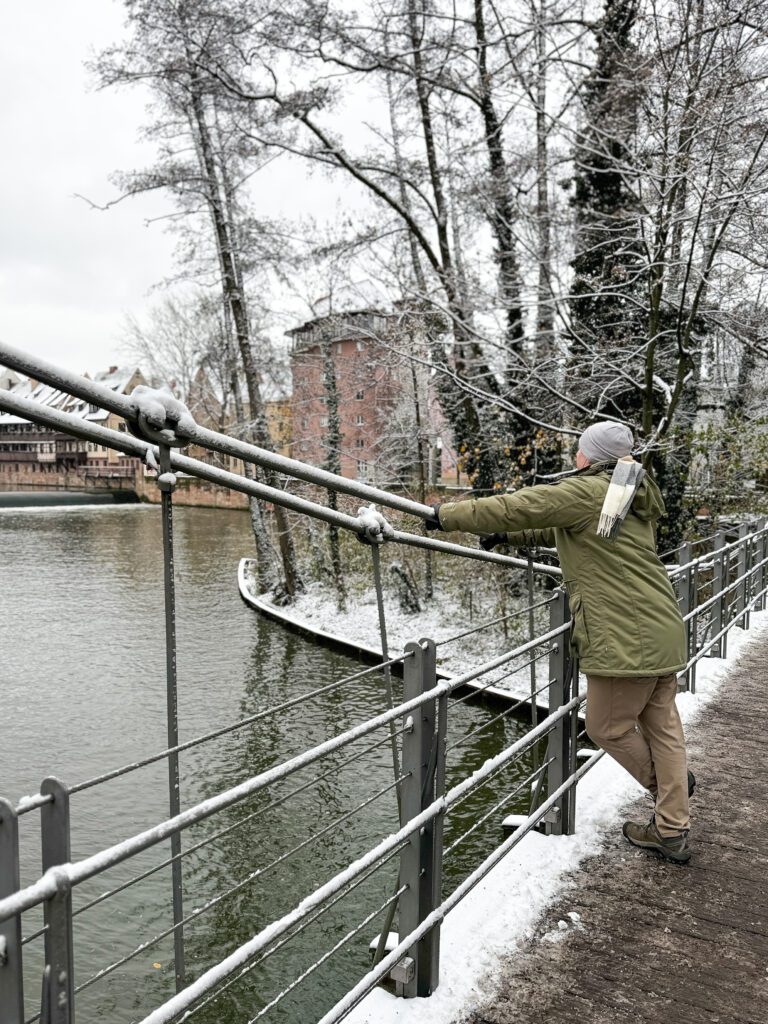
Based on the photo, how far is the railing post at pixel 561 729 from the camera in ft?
11.1

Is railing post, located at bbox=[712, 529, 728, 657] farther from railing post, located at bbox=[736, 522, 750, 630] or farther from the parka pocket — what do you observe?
the parka pocket

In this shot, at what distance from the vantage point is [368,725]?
81.4 inches

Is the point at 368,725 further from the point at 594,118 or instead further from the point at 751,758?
the point at 594,118

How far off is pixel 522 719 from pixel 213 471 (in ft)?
32.4

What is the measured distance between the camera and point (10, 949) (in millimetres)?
1257

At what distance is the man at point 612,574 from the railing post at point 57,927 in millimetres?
1714

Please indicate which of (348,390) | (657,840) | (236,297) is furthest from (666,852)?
(236,297)

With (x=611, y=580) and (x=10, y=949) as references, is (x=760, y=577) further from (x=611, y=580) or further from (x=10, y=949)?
(x=10, y=949)

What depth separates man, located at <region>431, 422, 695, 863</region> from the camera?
9.34ft

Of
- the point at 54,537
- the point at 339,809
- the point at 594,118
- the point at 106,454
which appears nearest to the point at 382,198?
the point at 594,118

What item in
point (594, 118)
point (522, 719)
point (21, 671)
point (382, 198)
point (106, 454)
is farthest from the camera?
point (106, 454)

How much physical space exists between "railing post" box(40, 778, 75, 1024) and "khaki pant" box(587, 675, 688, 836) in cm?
219

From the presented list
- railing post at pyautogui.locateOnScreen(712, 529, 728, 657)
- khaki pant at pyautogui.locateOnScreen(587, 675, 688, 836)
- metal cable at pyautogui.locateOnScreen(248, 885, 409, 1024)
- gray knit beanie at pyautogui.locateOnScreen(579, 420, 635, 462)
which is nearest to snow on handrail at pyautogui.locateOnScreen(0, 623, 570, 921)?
metal cable at pyautogui.locateOnScreen(248, 885, 409, 1024)

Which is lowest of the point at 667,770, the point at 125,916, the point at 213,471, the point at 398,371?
the point at 125,916
